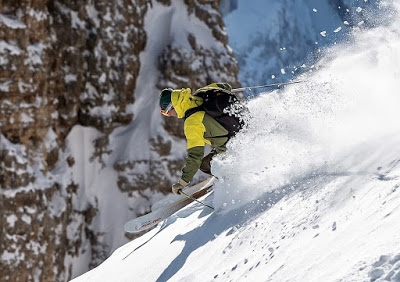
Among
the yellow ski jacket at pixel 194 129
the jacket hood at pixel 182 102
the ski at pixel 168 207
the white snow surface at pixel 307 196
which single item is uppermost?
the jacket hood at pixel 182 102

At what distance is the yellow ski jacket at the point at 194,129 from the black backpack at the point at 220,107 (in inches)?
1.8

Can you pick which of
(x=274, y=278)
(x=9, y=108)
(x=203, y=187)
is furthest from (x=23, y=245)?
(x=274, y=278)

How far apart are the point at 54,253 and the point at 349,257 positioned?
14.4 meters

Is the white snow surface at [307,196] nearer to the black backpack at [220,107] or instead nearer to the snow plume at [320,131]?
the snow plume at [320,131]

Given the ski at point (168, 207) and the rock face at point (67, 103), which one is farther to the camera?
the rock face at point (67, 103)

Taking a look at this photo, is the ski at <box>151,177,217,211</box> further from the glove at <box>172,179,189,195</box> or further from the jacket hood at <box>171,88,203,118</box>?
the jacket hood at <box>171,88,203,118</box>

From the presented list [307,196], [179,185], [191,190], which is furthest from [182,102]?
[307,196]

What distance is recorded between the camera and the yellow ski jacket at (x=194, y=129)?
5.88m

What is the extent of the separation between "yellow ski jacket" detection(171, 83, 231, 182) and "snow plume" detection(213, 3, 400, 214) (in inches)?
9.4

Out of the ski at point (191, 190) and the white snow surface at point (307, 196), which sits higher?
the white snow surface at point (307, 196)

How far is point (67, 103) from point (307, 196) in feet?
45.6

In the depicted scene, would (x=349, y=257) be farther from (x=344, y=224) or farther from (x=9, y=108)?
(x=9, y=108)

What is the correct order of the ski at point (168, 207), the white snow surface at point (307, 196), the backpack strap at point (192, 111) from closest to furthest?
1. the white snow surface at point (307, 196)
2. the backpack strap at point (192, 111)
3. the ski at point (168, 207)

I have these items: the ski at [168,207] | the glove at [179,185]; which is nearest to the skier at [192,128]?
the glove at [179,185]
